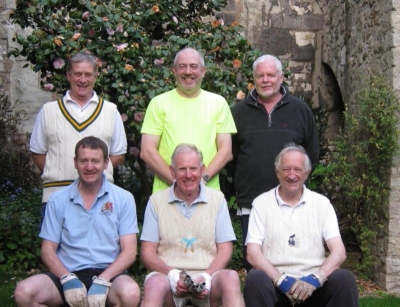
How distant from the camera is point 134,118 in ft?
21.5

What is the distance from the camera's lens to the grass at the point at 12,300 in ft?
18.7

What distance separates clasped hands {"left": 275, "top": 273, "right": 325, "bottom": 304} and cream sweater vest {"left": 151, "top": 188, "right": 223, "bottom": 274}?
45cm

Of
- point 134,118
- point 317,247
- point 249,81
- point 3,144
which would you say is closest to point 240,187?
point 317,247

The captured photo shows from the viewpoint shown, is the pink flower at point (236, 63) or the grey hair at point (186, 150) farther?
the pink flower at point (236, 63)

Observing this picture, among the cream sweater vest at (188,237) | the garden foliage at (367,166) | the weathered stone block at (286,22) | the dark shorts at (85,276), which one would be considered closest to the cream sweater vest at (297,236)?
the cream sweater vest at (188,237)

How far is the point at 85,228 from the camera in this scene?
176 inches

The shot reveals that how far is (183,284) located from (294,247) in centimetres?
72

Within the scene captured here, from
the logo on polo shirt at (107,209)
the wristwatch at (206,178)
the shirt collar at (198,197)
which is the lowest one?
the logo on polo shirt at (107,209)

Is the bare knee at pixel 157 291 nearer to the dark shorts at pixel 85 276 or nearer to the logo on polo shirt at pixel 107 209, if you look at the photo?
the dark shorts at pixel 85 276

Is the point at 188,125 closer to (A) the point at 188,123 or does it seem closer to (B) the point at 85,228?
(A) the point at 188,123

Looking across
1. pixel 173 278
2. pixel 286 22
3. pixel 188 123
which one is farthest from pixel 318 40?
pixel 173 278

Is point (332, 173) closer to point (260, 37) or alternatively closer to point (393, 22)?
point (393, 22)

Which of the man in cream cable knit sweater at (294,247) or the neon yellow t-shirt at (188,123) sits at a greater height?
the neon yellow t-shirt at (188,123)

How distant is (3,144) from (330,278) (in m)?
5.20
